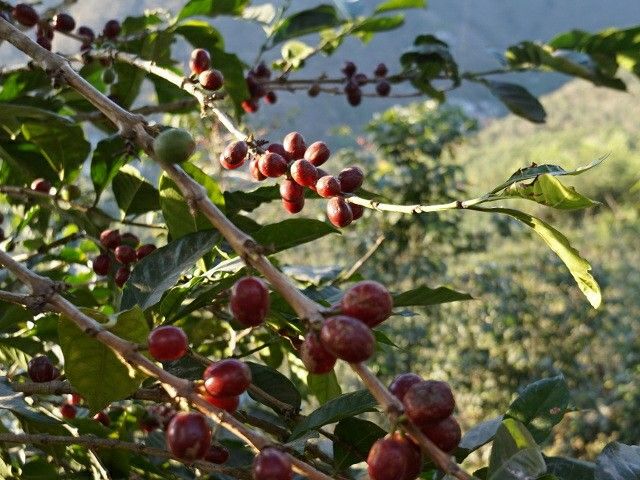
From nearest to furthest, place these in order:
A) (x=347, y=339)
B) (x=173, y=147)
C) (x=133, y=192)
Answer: (x=347, y=339) → (x=173, y=147) → (x=133, y=192)

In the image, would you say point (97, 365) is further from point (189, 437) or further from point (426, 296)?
point (426, 296)

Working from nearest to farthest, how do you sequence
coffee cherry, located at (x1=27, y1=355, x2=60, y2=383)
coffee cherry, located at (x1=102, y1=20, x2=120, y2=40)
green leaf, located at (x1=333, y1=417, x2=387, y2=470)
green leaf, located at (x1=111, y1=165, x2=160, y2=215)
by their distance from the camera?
green leaf, located at (x1=333, y1=417, x2=387, y2=470) < coffee cherry, located at (x1=27, y1=355, x2=60, y2=383) < green leaf, located at (x1=111, y1=165, x2=160, y2=215) < coffee cherry, located at (x1=102, y1=20, x2=120, y2=40)

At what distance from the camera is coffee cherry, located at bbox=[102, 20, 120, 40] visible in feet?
4.19

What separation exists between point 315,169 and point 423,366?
4278mm

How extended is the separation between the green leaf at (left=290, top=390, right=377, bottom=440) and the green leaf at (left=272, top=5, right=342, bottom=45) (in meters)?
1.00

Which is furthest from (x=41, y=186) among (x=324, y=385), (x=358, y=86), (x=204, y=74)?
(x=358, y=86)

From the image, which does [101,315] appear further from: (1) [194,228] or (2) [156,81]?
(2) [156,81]

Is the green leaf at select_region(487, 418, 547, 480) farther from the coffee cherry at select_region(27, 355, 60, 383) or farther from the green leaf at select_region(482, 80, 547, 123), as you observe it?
the green leaf at select_region(482, 80, 547, 123)

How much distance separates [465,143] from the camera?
4359 millimetres

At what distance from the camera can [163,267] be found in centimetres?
63

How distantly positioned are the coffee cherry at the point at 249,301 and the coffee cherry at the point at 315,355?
0.04 metres

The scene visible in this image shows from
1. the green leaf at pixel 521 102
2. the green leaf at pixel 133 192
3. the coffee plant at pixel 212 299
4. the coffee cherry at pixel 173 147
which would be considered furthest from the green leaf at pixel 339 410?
the green leaf at pixel 521 102

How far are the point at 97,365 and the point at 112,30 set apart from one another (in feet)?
2.84

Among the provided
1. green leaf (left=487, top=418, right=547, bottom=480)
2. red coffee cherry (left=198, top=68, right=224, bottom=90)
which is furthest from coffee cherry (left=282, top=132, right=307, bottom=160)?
green leaf (left=487, top=418, right=547, bottom=480)
